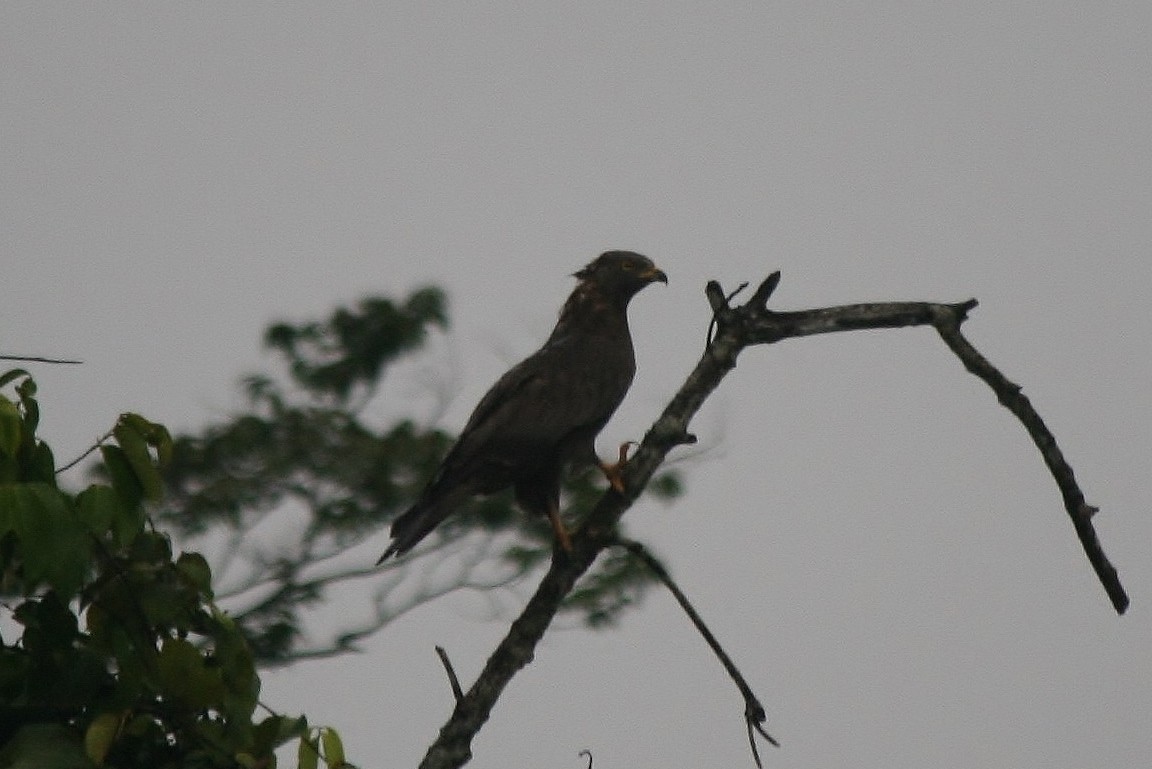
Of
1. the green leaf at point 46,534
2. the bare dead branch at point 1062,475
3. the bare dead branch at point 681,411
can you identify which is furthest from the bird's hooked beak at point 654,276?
the green leaf at point 46,534

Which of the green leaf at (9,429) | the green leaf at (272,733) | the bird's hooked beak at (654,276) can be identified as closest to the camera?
the green leaf at (9,429)

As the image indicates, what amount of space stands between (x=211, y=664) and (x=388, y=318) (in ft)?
30.4

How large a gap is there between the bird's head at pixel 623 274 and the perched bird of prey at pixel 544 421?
0.04 m

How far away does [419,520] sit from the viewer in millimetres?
4965

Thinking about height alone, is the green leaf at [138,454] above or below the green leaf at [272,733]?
above

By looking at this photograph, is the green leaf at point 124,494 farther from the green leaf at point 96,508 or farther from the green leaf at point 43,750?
the green leaf at point 43,750

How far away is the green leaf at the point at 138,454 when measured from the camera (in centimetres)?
310

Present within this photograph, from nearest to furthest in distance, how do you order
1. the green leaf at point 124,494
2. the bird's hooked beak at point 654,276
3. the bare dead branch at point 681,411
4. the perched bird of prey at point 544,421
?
the green leaf at point 124,494, the bare dead branch at point 681,411, the perched bird of prey at point 544,421, the bird's hooked beak at point 654,276

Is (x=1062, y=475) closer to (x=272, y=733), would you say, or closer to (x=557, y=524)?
(x=272, y=733)

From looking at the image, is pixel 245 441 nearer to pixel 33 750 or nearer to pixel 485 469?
pixel 485 469

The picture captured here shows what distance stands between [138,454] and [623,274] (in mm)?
3692

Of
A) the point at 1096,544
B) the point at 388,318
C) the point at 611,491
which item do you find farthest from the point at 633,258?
the point at 388,318

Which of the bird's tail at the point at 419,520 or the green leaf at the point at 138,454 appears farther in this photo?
the bird's tail at the point at 419,520

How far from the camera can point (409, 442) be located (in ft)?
42.0
